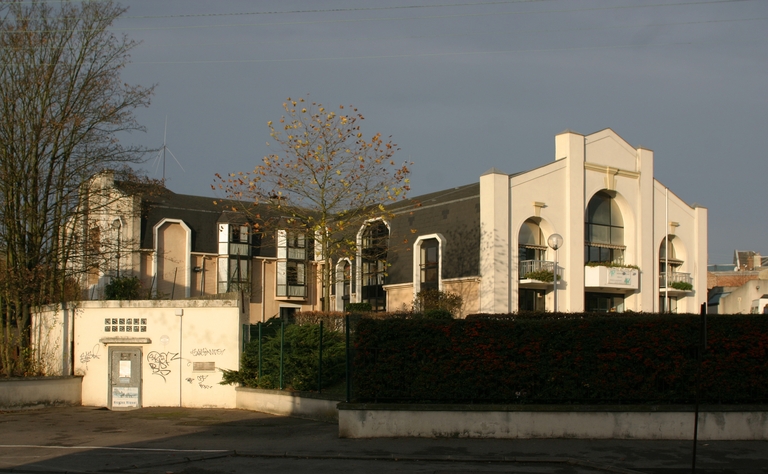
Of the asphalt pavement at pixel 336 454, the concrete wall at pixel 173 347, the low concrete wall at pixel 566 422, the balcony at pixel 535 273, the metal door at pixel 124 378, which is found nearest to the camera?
the asphalt pavement at pixel 336 454

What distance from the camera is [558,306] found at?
40.6 metres

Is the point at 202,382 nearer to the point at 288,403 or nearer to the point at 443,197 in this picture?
the point at 288,403

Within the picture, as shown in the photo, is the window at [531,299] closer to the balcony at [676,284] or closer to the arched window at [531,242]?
the arched window at [531,242]

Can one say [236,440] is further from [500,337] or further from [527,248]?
[527,248]

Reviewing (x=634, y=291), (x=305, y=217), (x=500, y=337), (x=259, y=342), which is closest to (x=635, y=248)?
(x=634, y=291)

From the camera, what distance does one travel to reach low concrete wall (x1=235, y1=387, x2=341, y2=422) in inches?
698

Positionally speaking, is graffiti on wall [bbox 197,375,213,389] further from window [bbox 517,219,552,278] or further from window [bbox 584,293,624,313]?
window [bbox 584,293,624,313]

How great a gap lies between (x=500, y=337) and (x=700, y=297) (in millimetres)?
37439

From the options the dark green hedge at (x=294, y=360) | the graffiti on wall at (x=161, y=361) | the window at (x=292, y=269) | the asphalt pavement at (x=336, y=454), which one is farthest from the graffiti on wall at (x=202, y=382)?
the window at (x=292, y=269)

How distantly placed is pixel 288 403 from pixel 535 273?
2201 cm

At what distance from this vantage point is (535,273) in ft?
127

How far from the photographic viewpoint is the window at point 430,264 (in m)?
40.2

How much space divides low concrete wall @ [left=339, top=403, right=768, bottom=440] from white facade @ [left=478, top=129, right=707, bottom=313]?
23664mm

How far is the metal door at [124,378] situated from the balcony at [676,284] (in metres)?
32.2
